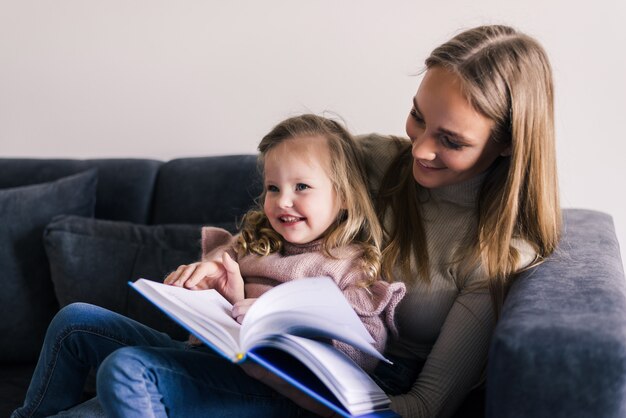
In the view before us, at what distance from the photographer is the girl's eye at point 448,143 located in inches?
58.6

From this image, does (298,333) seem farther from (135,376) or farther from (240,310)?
(135,376)

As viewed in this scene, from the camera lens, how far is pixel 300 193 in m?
1.61

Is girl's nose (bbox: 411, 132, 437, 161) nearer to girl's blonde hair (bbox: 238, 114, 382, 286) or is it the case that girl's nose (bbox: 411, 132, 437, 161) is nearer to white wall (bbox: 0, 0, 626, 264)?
girl's blonde hair (bbox: 238, 114, 382, 286)

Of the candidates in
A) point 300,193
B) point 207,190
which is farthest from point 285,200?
point 207,190

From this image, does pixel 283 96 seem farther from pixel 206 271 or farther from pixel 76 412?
pixel 76 412

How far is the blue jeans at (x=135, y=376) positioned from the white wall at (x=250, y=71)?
890mm

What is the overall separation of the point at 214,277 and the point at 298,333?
Result: 0.98 ft

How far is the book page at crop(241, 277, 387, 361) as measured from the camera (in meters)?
1.28

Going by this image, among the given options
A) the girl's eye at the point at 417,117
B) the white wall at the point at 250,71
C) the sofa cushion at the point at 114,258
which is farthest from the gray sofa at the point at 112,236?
the girl's eye at the point at 417,117

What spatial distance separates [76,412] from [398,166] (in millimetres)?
818

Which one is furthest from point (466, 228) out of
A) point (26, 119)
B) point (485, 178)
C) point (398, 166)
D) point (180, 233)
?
point (26, 119)

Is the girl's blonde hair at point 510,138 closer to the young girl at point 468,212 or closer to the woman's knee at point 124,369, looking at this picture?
the young girl at point 468,212

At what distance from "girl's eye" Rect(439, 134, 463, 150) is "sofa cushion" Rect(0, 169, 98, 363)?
1.09 metres

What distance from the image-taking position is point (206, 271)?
1.56 metres
